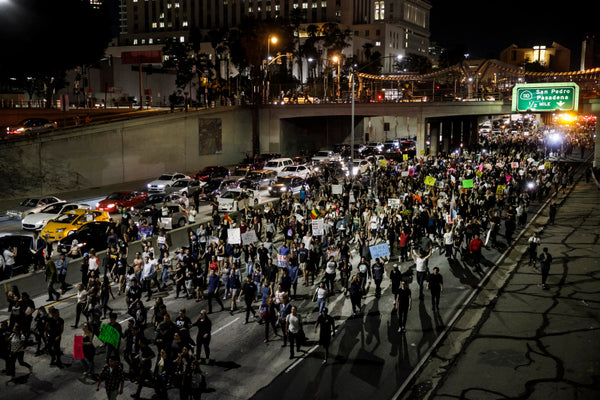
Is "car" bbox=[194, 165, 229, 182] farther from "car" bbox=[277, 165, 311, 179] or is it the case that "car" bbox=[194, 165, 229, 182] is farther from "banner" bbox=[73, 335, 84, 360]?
"banner" bbox=[73, 335, 84, 360]

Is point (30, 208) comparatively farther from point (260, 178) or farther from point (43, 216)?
point (260, 178)

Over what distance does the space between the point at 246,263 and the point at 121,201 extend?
12.5 meters

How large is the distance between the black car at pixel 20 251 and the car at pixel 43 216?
5.82 meters

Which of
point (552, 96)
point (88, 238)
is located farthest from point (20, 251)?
point (552, 96)

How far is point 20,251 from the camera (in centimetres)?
1883

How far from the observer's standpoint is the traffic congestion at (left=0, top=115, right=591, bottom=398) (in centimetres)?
1252

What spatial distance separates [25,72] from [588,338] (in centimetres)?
5100

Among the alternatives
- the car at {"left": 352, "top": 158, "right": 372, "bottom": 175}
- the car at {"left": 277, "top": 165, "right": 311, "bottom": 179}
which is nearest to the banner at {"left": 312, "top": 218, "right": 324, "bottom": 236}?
the car at {"left": 277, "top": 165, "right": 311, "bottom": 179}

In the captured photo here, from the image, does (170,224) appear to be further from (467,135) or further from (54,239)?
(467,135)

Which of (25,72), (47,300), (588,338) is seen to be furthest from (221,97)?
(588,338)

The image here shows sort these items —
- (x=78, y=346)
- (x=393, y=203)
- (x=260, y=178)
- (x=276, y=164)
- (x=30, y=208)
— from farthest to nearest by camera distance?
(x=276, y=164) < (x=260, y=178) < (x=30, y=208) < (x=393, y=203) < (x=78, y=346)

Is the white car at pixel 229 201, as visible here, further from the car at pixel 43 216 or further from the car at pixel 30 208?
the car at pixel 30 208

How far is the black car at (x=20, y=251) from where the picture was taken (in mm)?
18625

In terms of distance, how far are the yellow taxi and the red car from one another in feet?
14.5
